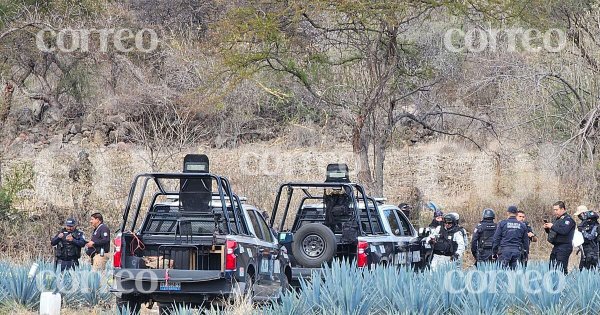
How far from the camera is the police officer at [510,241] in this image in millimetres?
17094

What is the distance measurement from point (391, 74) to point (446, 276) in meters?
14.7

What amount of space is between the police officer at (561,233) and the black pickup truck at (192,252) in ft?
18.7

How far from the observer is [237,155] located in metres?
33.4

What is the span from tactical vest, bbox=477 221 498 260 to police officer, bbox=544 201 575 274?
1.11 metres

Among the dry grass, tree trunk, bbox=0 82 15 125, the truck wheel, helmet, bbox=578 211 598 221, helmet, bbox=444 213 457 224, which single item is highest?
tree trunk, bbox=0 82 15 125

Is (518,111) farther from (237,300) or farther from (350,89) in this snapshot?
(237,300)

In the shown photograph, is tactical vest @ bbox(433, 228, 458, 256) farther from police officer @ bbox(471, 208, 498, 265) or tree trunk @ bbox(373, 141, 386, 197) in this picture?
tree trunk @ bbox(373, 141, 386, 197)

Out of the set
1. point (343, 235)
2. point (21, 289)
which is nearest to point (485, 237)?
point (343, 235)

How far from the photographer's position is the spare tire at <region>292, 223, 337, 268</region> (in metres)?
15.1

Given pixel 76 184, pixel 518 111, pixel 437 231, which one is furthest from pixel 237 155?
pixel 437 231

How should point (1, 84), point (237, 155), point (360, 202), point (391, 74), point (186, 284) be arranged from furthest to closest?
point (1, 84) → point (237, 155) → point (391, 74) → point (360, 202) → point (186, 284)

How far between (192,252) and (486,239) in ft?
23.9

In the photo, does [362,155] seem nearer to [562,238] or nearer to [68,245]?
[562,238]

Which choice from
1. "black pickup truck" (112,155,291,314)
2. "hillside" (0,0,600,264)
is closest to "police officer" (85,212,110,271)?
"black pickup truck" (112,155,291,314)
